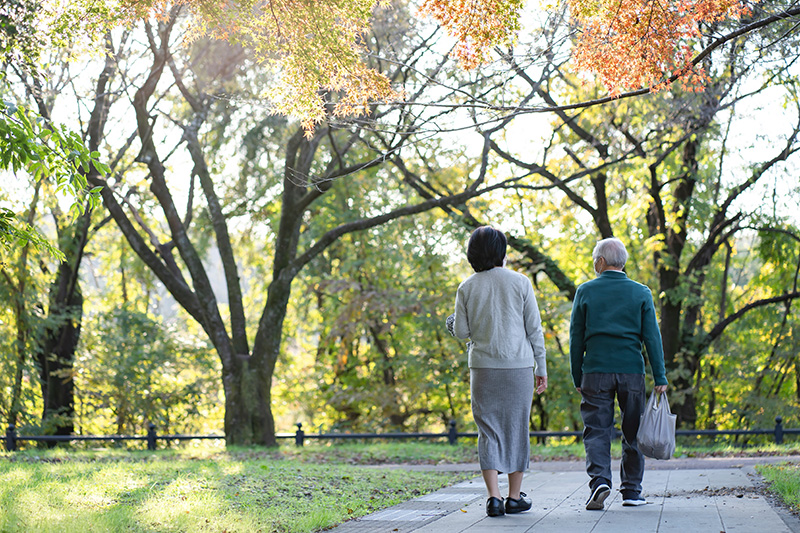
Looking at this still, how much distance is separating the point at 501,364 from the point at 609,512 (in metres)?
1.19

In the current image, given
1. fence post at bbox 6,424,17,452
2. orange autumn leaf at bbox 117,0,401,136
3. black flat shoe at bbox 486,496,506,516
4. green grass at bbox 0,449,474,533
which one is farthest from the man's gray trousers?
fence post at bbox 6,424,17,452

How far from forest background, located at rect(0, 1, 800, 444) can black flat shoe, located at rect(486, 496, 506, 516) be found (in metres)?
6.41

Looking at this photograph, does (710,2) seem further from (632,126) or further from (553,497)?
(632,126)

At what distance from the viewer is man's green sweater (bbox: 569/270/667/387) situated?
17.6 feet

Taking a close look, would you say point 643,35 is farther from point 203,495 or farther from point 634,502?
point 203,495

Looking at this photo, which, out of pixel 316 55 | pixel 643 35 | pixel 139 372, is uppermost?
pixel 316 55

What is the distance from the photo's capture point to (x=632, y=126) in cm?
1535

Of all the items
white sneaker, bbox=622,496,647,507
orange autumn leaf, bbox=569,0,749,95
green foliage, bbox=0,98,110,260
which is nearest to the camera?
green foliage, bbox=0,98,110,260

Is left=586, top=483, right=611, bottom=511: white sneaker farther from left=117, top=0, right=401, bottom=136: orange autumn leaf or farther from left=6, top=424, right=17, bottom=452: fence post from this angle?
left=6, top=424, right=17, bottom=452: fence post

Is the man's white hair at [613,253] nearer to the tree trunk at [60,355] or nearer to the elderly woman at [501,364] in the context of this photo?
the elderly woman at [501,364]

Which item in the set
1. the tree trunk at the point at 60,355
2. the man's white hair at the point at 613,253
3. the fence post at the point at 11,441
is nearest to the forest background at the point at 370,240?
the tree trunk at the point at 60,355

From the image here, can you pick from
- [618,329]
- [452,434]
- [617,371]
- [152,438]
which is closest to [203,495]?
[617,371]

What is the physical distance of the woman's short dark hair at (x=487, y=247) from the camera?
17.5ft

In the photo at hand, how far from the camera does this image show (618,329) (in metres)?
5.39
